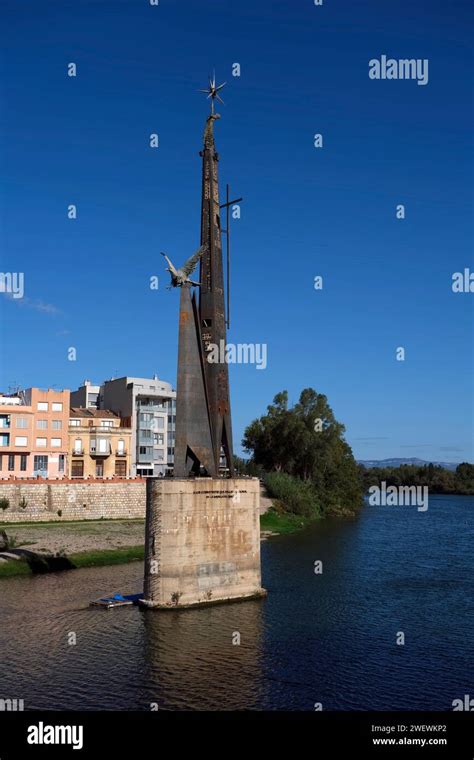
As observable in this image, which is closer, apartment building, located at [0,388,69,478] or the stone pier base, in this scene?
the stone pier base

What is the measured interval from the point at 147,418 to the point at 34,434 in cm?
2029

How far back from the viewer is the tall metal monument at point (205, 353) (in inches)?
1576

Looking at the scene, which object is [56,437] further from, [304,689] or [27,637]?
[304,689]

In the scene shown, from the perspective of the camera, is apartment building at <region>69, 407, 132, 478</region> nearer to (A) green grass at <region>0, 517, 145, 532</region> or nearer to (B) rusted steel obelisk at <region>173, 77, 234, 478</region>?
(A) green grass at <region>0, 517, 145, 532</region>

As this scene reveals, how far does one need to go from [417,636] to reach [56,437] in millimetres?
55251

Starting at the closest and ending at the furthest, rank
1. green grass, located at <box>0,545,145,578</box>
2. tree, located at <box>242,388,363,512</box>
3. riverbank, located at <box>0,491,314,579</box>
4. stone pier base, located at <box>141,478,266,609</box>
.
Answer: stone pier base, located at <box>141,478,266,609</box> → green grass, located at <box>0,545,145,578</box> → riverbank, located at <box>0,491,314,579</box> → tree, located at <box>242,388,363,512</box>

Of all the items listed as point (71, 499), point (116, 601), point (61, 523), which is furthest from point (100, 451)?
point (116, 601)

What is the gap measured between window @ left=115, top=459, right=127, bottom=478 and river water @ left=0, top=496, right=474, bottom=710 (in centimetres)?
3580

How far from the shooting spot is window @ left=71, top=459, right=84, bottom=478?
86.6m

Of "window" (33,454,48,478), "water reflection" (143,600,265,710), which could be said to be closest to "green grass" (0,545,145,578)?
"water reflection" (143,600,265,710)

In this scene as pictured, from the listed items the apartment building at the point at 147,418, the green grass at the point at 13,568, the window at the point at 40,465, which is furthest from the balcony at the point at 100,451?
the green grass at the point at 13,568

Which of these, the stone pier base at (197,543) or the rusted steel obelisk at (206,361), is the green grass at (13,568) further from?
the rusted steel obelisk at (206,361)

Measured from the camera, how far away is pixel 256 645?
107ft
